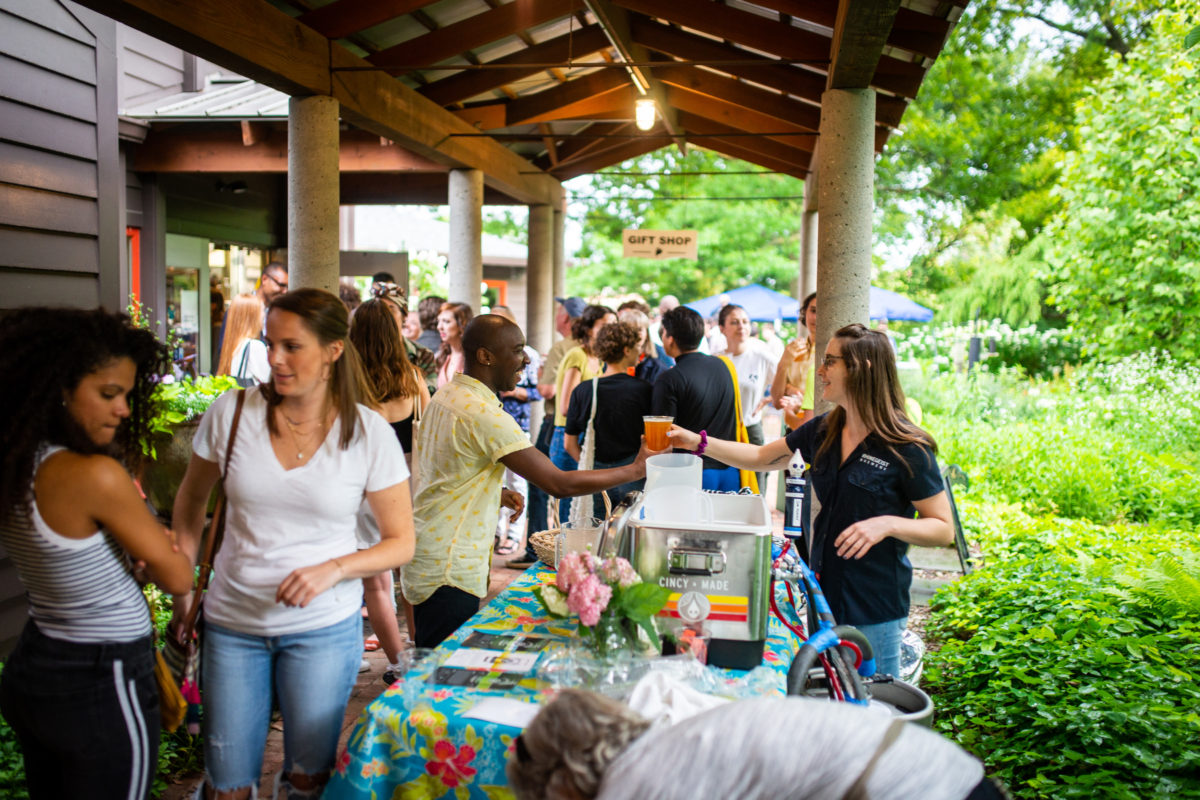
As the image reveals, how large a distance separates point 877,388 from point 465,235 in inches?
262

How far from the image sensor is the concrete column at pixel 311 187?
575 centimetres

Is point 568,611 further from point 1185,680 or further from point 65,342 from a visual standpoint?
point 1185,680

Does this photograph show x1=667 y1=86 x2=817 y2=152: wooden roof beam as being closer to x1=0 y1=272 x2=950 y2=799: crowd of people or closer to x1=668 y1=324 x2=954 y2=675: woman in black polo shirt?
x1=668 y1=324 x2=954 y2=675: woman in black polo shirt

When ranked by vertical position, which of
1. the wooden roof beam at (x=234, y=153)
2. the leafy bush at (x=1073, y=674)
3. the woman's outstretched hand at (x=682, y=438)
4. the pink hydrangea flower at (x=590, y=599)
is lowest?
the leafy bush at (x=1073, y=674)

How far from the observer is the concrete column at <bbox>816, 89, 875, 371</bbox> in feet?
17.2

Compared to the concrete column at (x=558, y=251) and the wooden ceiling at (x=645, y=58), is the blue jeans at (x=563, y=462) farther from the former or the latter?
the concrete column at (x=558, y=251)

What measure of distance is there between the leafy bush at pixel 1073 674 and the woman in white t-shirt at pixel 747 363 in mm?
2183

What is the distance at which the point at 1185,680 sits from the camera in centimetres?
342

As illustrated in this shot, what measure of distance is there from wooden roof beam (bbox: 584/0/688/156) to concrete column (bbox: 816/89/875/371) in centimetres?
170

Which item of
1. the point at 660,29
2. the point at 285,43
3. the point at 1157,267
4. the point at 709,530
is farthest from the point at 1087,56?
the point at 709,530

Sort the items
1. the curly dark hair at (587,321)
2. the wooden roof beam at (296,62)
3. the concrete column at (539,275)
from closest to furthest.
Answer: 1. the wooden roof beam at (296,62)
2. the curly dark hair at (587,321)
3. the concrete column at (539,275)

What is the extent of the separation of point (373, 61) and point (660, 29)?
260cm

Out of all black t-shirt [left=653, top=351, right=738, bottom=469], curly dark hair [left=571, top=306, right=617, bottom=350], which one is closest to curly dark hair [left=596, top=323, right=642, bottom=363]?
black t-shirt [left=653, top=351, right=738, bottom=469]

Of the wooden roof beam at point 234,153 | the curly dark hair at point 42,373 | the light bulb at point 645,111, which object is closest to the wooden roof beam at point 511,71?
the light bulb at point 645,111
